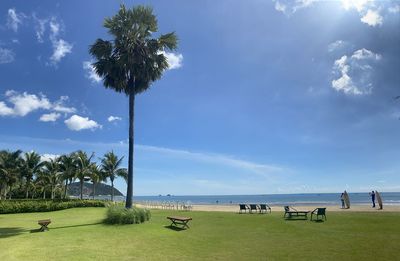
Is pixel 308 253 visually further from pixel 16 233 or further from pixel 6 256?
pixel 16 233

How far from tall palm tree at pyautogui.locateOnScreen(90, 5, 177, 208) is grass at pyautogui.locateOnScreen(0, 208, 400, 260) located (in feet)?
30.0

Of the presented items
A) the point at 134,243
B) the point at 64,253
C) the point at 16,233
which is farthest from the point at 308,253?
the point at 16,233

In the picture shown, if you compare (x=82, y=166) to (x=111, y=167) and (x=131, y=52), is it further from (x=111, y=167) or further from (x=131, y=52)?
(x=131, y=52)

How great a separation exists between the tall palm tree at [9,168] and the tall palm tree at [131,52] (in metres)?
36.8

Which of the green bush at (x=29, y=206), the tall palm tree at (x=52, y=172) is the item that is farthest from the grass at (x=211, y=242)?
the tall palm tree at (x=52, y=172)

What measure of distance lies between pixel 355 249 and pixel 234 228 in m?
7.54

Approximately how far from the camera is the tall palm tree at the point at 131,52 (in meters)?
25.2

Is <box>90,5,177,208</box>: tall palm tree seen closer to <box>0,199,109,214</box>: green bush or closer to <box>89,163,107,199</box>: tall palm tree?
<box>0,199,109,214</box>: green bush

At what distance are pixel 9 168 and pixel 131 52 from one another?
4122 cm

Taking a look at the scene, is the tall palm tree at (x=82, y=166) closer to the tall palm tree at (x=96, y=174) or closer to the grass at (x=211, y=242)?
the tall palm tree at (x=96, y=174)

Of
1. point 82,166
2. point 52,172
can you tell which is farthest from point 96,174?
point 52,172

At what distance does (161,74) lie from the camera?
27.1m

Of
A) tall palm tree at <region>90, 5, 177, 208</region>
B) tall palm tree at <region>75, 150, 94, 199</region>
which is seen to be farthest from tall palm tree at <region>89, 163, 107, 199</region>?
tall palm tree at <region>90, 5, 177, 208</region>

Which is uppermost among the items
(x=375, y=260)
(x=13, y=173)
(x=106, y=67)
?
(x=106, y=67)
